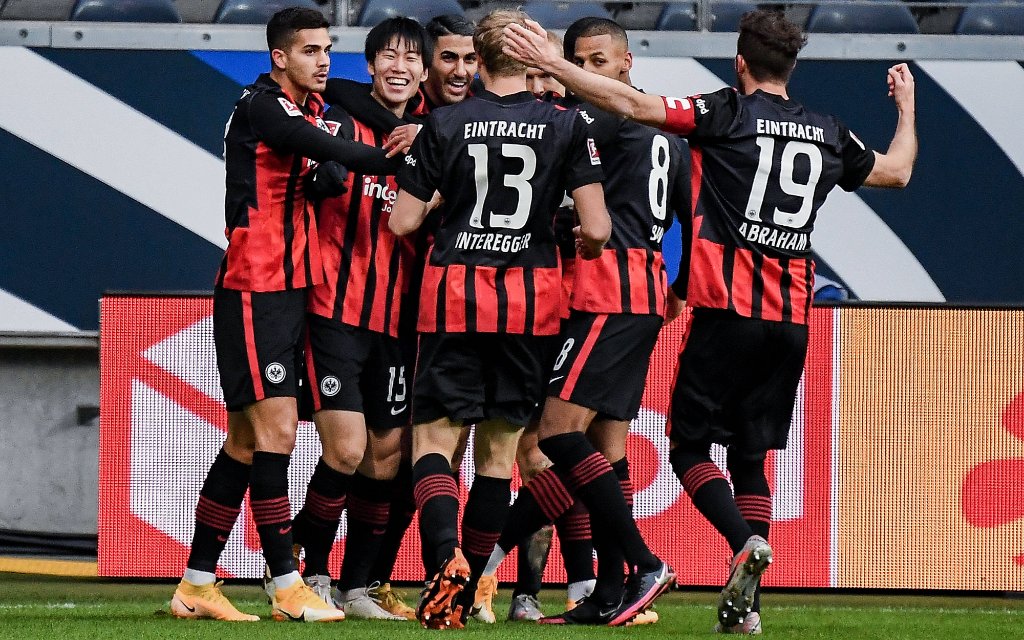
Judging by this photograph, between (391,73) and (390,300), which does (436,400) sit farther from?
(391,73)

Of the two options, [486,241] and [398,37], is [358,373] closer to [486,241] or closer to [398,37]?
[486,241]

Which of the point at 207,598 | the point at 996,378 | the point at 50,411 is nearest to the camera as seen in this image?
the point at 207,598

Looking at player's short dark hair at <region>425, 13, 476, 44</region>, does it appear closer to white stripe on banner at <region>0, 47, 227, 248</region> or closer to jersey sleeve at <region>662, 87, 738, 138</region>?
jersey sleeve at <region>662, 87, 738, 138</region>

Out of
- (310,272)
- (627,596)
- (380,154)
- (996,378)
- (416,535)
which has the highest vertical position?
(380,154)

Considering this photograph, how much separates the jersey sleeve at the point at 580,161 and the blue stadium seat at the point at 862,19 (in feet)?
13.0

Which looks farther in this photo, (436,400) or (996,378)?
(996,378)

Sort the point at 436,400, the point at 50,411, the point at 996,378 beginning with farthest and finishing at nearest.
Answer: the point at 50,411
the point at 996,378
the point at 436,400

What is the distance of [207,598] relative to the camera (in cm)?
502

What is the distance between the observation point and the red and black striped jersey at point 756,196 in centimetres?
469

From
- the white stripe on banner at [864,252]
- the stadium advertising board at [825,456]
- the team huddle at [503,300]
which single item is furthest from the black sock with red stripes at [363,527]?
the white stripe on banner at [864,252]

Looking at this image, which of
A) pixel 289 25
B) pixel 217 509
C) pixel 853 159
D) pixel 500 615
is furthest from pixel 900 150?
pixel 217 509

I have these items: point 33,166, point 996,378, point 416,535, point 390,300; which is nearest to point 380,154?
point 390,300

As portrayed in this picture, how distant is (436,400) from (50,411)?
3.40 metres

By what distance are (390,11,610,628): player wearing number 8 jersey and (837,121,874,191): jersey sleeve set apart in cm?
81
